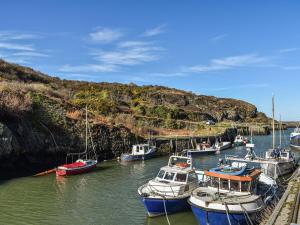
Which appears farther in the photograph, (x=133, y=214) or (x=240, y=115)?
(x=240, y=115)

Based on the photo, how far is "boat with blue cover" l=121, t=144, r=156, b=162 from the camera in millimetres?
54719

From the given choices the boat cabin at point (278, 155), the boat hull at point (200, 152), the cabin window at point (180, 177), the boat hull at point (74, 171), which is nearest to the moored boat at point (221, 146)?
the boat hull at point (200, 152)

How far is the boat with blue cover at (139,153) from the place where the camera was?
5472cm

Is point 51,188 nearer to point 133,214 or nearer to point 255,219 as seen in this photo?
point 133,214

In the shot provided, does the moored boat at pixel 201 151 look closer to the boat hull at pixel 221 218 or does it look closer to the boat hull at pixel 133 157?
the boat hull at pixel 133 157

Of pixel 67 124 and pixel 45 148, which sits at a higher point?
pixel 67 124

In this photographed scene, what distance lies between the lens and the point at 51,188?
113 ft

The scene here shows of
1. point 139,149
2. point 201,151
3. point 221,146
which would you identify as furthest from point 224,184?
point 221,146

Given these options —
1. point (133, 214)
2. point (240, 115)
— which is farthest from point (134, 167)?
point (240, 115)

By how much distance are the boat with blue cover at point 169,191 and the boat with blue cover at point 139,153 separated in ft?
90.0

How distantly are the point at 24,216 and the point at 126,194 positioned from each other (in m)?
9.45

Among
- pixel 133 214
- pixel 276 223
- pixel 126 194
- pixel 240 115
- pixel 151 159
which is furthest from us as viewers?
pixel 240 115

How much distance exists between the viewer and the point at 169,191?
24984 millimetres

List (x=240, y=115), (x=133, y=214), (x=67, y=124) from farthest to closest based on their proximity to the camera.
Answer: (x=240, y=115)
(x=67, y=124)
(x=133, y=214)
